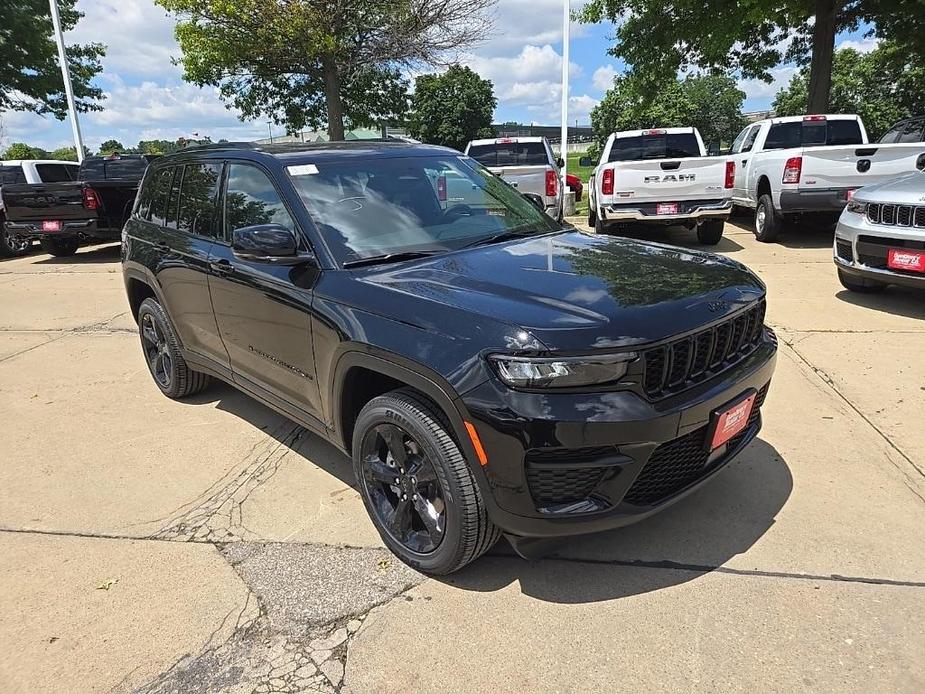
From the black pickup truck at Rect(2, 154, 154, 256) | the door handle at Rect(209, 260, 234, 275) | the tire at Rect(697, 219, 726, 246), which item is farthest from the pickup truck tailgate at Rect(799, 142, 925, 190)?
the black pickup truck at Rect(2, 154, 154, 256)

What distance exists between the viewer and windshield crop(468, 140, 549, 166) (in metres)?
12.4

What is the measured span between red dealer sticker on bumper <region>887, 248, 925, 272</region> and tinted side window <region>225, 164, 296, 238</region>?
5.34 meters

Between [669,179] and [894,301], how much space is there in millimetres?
3648

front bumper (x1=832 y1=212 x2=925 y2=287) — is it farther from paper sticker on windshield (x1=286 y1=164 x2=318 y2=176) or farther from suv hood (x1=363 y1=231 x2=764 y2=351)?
paper sticker on windshield (x1=286 y1=164 x2=318 y2=176)

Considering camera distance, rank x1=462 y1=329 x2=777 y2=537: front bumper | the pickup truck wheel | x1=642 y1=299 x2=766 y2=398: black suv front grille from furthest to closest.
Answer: the pickup truck wheel
x1=642 y1=299 x2=766 y2=398: black suv front grille
x1=462 y1=329 x2=777 y2=537: front bumper

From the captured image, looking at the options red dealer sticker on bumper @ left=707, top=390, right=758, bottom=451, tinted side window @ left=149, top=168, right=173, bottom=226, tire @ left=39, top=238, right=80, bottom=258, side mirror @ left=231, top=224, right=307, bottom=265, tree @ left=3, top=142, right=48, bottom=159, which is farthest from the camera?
tree @ left=3, top=142, right=48, bottom=159

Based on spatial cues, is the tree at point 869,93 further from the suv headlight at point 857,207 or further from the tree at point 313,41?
the suv headlight at point 857,207

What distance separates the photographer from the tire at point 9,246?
13.6 meters

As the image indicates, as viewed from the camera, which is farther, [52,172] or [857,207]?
[52,172]

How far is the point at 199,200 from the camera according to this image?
416 centimetres

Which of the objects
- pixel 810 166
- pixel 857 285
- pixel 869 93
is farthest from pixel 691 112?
pixel 857 285

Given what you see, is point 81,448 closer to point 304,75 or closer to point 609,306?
point 609,306

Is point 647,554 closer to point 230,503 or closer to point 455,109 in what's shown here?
point 230,503

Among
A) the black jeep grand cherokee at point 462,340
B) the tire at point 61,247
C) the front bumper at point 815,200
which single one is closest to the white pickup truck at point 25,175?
the tire at point 61,247
